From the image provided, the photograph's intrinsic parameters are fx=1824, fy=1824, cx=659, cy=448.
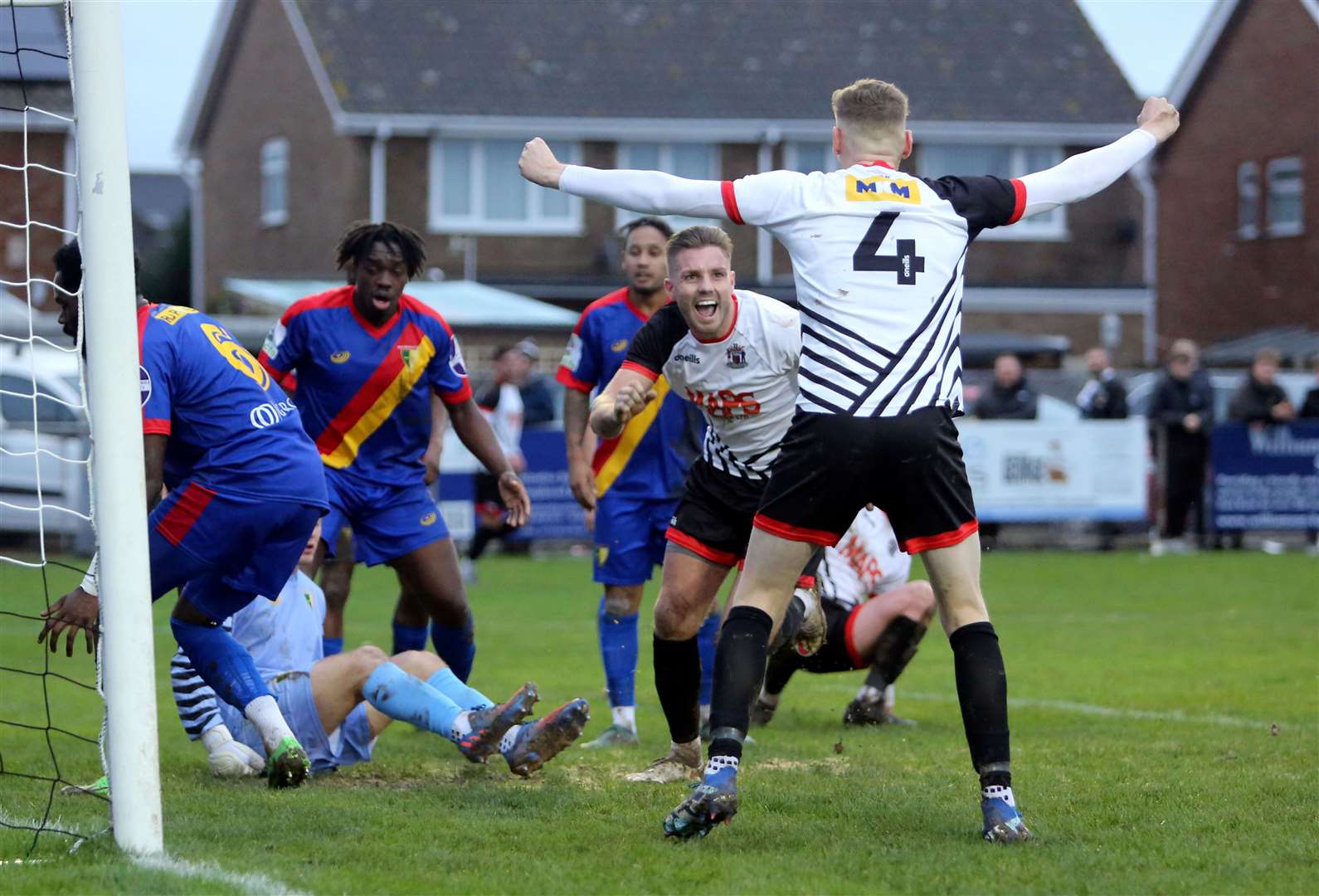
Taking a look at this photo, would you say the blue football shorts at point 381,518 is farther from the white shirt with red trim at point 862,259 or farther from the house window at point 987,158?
the house window at point 987,158

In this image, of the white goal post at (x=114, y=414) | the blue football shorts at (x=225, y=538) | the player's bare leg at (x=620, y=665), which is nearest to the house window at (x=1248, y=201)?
the player's bare leg at (x=620, y=665)

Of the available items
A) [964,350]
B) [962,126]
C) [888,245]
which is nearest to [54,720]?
[888,245]

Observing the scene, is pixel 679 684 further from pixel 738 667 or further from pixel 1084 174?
pixel 1084 174

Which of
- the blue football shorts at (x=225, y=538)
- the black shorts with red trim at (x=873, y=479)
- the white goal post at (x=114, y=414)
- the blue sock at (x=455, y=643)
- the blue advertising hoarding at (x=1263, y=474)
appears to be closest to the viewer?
the white goal post at (x=114, y=414)

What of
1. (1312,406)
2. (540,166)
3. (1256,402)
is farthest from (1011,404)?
(540,166)

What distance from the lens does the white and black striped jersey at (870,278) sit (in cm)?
531

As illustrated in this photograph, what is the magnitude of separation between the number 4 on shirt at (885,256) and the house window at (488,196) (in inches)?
1161

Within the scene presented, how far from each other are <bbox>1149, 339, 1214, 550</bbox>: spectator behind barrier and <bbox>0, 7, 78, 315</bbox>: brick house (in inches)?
468

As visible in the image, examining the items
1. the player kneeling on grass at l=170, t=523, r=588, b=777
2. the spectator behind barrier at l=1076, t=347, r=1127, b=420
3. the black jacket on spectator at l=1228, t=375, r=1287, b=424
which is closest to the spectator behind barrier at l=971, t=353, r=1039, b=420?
the spectator behind barrier at l=1076, t=347, r=1127, b=420

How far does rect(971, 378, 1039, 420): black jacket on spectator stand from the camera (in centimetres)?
2034

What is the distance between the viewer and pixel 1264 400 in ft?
67.1

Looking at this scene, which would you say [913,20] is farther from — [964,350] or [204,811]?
[204,811]

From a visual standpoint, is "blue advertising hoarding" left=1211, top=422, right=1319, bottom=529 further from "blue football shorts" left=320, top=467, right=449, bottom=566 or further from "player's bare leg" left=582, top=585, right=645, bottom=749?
"blue football shorts" left=320, top=467, right=449, bottom=566

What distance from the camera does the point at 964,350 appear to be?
32594 millimetres
